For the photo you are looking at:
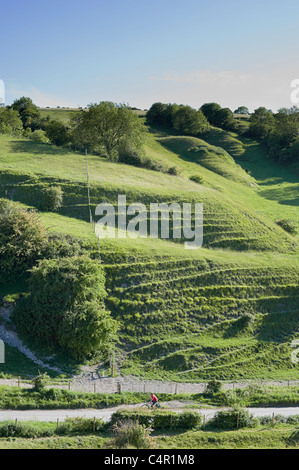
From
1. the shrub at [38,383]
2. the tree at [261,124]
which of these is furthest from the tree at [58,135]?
the tree at [261,124]

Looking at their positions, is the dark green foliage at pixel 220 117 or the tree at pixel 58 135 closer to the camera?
the tree at pixel 58 135

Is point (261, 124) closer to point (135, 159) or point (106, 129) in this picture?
point (106, 129)

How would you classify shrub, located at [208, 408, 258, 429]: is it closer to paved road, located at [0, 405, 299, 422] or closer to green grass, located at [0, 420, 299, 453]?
green grass, located at [0, 420, 299, 453]

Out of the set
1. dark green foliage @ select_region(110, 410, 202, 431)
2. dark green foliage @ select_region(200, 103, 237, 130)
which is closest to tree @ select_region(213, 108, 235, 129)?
dark green foliage @ select_region(200, 103, 237, 130)

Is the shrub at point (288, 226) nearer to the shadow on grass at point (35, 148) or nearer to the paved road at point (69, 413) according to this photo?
the paved road at point (69, 413)

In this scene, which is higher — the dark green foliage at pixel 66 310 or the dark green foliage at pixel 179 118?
the dark green foliage at pixel 179 118

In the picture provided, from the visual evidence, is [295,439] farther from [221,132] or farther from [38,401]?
[221,132]
